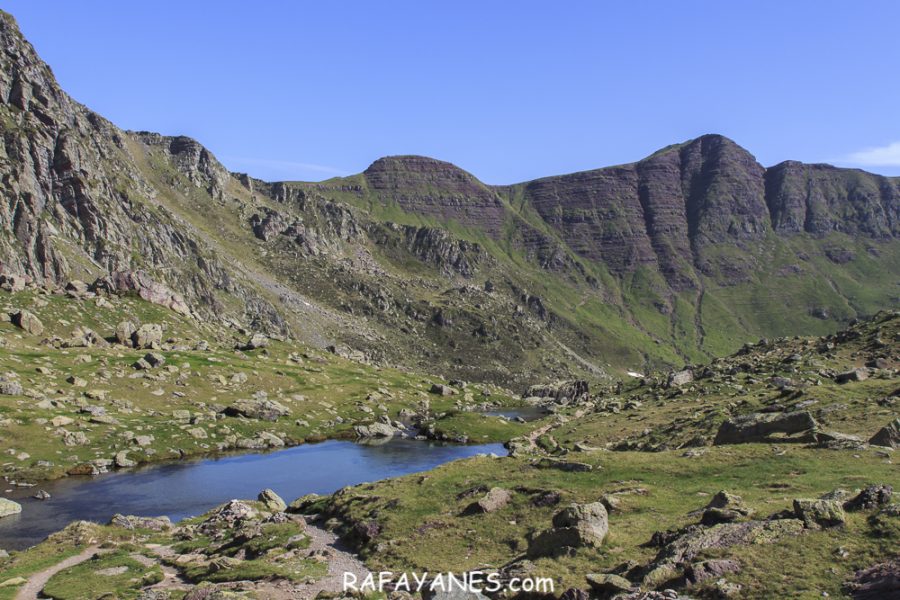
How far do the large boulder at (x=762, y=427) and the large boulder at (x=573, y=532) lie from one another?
2947 cm

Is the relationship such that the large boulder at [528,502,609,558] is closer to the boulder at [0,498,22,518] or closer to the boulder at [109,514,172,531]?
the boulder at [109,514,172,531]

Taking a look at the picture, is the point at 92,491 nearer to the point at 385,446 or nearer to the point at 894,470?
the point at 385,446

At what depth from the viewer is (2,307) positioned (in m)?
134

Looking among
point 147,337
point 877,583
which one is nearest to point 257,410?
point 147,337

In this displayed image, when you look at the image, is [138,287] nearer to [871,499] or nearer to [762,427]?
[762,427]

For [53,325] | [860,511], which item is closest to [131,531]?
[860,511]

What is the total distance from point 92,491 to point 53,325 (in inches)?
3156

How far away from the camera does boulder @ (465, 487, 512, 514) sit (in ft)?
153

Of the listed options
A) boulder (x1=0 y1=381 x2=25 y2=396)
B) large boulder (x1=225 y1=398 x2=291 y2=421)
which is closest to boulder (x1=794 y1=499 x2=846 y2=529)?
large boulder (x1=225 y1=398 x2=291 y2=421)

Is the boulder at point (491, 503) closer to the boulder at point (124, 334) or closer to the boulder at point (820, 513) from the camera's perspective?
the boulder at point (820, 513)

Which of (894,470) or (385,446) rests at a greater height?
(894,470)

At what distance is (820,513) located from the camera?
101ft

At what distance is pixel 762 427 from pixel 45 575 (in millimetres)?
63245

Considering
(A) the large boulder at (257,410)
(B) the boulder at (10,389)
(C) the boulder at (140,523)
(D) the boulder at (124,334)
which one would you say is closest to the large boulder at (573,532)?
(C) the boulder at (140,523)
